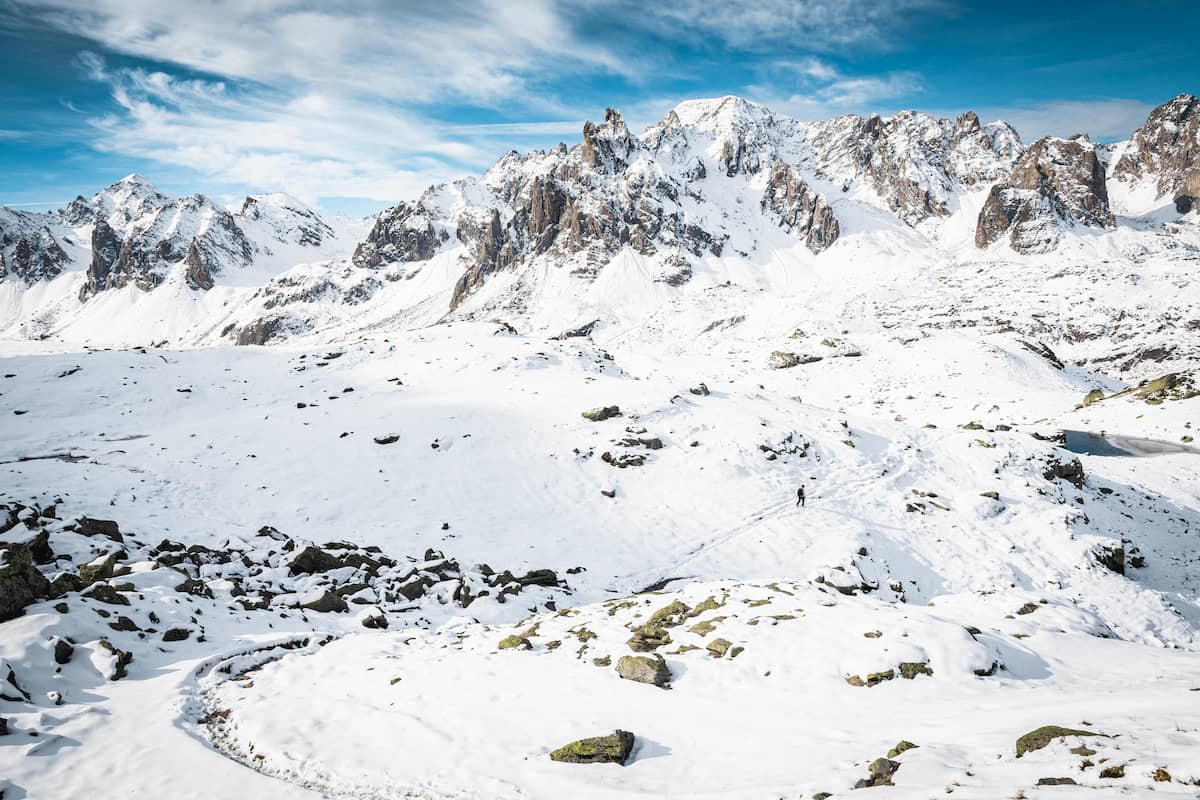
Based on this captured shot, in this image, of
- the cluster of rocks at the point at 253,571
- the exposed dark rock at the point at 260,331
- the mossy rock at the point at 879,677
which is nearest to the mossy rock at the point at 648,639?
the mossy rock at the point at 879,677

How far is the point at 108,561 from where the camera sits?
1467 centimetres

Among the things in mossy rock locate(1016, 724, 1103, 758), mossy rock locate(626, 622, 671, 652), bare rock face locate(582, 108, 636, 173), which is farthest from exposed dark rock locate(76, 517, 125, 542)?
bare rock face locate(582, 108, 636, 173)

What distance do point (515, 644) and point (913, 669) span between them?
8.45m

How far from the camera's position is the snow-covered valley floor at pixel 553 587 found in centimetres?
804

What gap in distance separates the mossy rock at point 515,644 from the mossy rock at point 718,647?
4202 mm

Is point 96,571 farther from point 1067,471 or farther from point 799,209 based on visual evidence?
point 799,209

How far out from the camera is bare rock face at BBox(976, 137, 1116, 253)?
137m

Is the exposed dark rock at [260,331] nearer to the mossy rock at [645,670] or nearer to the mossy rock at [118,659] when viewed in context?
the mossy rock at [118,659]

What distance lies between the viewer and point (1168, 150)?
17825 cm

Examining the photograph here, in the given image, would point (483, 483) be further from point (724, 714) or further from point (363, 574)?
point (724, 714)

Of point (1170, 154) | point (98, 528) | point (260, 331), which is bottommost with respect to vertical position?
point (98, 528)

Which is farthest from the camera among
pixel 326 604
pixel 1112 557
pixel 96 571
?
pixel 1112 557

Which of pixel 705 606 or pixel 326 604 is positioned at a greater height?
pixel 705 606

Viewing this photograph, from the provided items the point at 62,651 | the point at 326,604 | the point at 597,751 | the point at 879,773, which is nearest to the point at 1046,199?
the point at 879,773
